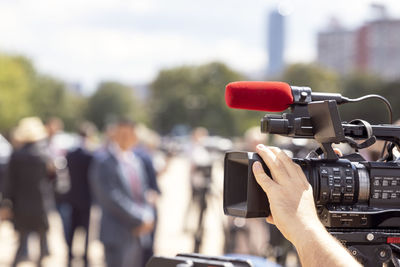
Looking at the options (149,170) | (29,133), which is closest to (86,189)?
(29,133)

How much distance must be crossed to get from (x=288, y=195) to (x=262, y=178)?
0.30ft

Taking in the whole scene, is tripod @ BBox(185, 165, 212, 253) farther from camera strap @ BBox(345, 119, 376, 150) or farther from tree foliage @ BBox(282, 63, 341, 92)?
tree foliage @ BBox(282, 63, 341, 92)

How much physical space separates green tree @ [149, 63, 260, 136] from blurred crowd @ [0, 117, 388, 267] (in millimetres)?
25503

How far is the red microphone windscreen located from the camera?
190cm

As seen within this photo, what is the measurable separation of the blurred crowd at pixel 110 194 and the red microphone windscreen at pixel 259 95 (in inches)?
91.5

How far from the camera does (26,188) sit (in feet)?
20.8

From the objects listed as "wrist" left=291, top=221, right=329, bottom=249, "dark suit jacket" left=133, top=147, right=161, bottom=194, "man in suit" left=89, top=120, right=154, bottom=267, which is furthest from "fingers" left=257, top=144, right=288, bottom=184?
"dark suit jacket" left=133, top=147, right=161, bottom=194

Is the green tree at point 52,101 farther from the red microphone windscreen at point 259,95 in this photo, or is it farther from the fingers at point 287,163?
the fingers at point 287,163

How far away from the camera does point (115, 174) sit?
197 inches

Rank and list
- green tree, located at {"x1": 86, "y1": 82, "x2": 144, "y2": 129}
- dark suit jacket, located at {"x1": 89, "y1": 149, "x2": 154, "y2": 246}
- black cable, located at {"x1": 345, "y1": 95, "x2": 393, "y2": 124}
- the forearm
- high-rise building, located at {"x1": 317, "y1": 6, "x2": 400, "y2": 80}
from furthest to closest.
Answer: high-rise building, located at {"x1": 317, "y1": 6, "x2": 400, "y2": 80}, green tree, located at {"x1": 86, "y1": 82, "x2": 144, "y2": 129}, dark suit jacket, located at {"x1": 89, "y1": 149, "x2": 154, "y2": 246}, black cable, located at {"x1": 345, "y1": 95, "x2": 393, "y2": 124}, the forearm

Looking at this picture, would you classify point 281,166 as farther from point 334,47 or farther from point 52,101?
point 334,47

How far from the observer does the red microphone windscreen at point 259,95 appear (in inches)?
74.9

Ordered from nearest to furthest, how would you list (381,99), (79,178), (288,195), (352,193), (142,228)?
(288,195), (352,193), (381,99), (142,228), (79,178)

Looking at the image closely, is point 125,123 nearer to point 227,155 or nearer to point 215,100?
point 227,155
